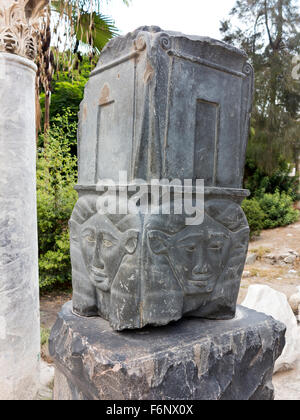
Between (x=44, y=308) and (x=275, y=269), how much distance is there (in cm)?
381

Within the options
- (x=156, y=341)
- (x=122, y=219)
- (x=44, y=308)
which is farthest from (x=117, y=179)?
(x=44, y=308)

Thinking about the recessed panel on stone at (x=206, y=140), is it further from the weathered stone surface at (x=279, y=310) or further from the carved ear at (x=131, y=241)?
the weathered stone surface at (x=279, y=310)

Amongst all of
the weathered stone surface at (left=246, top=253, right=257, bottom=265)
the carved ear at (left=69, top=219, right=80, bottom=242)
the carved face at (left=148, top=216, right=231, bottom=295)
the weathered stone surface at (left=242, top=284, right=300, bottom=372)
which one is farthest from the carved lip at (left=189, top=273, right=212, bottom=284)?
the weathered stone surface at (left=246, top=253, right=257, bottom=265)

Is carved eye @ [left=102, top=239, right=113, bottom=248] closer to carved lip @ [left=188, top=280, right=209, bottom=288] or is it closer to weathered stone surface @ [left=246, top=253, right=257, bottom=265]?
carved lip @ [left=188, top=280, right=209, bottom=288]

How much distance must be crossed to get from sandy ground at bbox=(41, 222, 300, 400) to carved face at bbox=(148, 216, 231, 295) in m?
1.48

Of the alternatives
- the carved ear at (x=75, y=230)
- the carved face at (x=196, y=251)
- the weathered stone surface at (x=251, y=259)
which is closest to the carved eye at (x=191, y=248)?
the carved face at (x=196, y=251)

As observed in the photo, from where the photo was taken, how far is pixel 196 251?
1369 mm

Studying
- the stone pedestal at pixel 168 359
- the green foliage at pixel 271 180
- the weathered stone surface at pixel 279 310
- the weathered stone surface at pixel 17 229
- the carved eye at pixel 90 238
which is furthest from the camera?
→ the green foliage at pixel 271 180

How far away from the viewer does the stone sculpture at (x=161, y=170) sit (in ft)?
4.15

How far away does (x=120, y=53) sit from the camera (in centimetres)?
142

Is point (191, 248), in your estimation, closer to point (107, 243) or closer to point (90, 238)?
point (107, 243)

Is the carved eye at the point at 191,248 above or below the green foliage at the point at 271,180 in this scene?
below

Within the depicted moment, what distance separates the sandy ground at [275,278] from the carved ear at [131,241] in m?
1.79

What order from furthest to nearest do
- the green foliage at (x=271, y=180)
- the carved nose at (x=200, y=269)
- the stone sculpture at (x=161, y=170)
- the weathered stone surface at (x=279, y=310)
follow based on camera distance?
the green foliage at (x=271, y=180), the weathered stone surface at (x=279, y=310), the carved nose at (x=200, y=269), the stone sculpture at (x=161, y=170)
